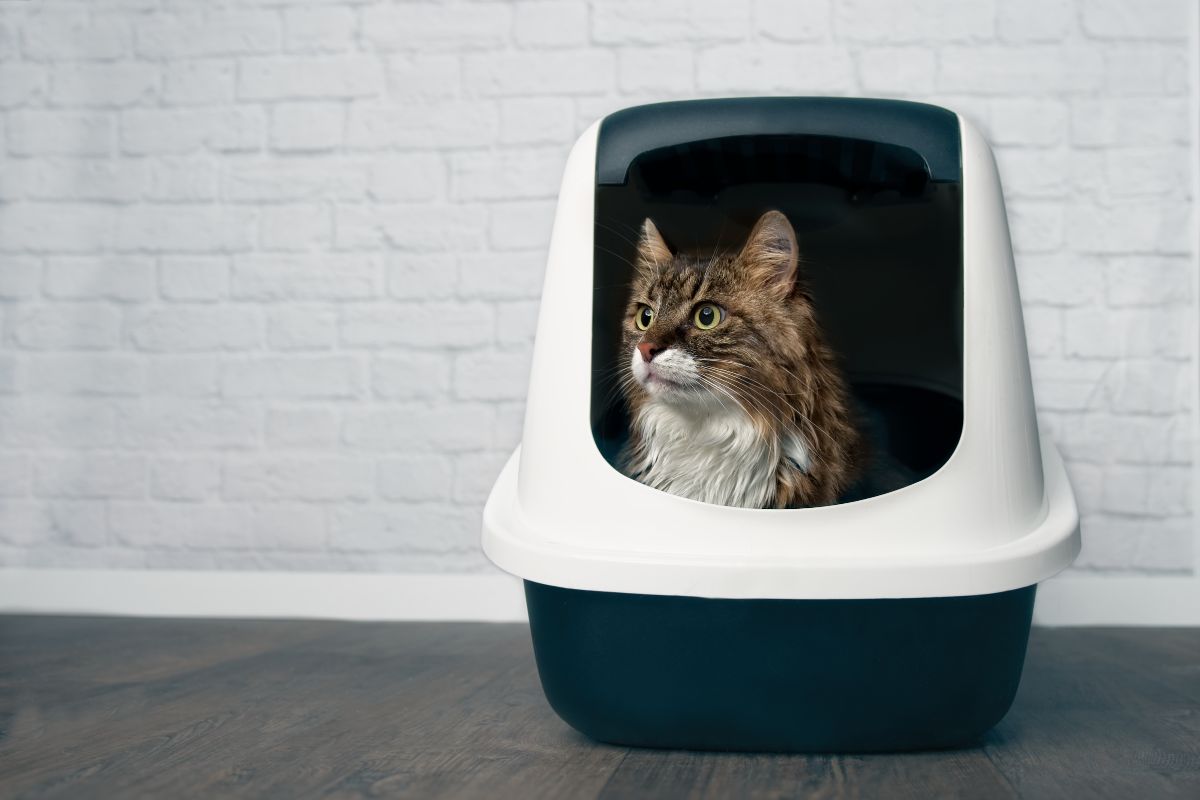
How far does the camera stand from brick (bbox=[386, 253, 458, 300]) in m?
1.69

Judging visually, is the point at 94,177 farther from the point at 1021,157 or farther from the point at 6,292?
the point at 1021,157

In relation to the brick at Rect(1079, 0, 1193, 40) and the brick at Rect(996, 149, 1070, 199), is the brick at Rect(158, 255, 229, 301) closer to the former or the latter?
the brick at Rect(996, 149, 1070, 199)

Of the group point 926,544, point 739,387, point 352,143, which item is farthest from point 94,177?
point 926,544

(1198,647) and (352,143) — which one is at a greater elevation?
(352,143)

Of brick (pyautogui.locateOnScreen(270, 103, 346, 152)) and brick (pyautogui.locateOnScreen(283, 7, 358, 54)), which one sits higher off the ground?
brick (pyautogui.locateOnScreen(283, 7, 358, 54))

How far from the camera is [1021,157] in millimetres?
1613

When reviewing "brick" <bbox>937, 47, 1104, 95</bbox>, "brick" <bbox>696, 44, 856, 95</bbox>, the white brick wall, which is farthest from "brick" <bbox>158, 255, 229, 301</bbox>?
"brick" <bbox>937, 47, 1104, 95</bbox>

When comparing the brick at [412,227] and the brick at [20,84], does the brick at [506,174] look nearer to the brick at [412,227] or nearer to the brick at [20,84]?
the brick at [412,227]

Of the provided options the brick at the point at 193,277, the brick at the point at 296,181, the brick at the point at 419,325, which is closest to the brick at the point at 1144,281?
the brick at the point at 419,325

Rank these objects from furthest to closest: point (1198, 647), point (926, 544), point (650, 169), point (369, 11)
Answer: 1. point (369, 11)
2. point (1198, 647)
3. point (650, 169)
4. point (926, 544)

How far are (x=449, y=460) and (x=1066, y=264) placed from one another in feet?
3.63

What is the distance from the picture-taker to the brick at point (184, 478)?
1.74m

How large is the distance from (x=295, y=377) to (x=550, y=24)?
30.6 inches

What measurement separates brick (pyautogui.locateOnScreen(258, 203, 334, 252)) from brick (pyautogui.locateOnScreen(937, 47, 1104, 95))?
1100mm
